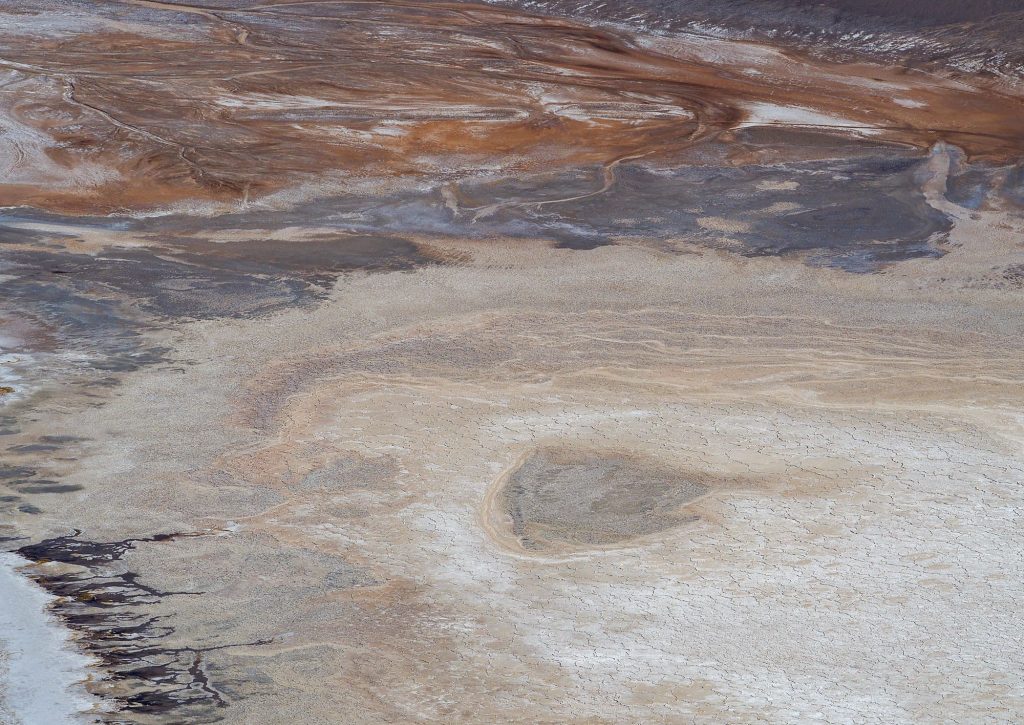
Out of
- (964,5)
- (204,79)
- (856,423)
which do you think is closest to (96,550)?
(856,423)

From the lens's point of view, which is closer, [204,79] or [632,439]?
[632,439]

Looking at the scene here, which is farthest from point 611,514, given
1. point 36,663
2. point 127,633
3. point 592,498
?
point 36,663

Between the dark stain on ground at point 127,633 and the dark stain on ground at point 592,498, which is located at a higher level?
the dark stain on ground at point 592,498

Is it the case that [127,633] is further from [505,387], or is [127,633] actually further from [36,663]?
[505,387]

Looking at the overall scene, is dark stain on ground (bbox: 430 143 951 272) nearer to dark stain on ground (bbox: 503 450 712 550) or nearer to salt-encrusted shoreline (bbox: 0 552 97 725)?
dark stain on ground (bbox: 503 450 712 550)

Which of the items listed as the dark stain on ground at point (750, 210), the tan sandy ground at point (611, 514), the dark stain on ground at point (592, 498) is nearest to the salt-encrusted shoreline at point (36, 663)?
the tan sandy ground at point (611, 514)

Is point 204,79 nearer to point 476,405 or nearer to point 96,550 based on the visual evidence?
point 476,405

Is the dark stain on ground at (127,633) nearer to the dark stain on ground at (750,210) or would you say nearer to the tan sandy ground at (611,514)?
the tan sandy ground at (611,514)
